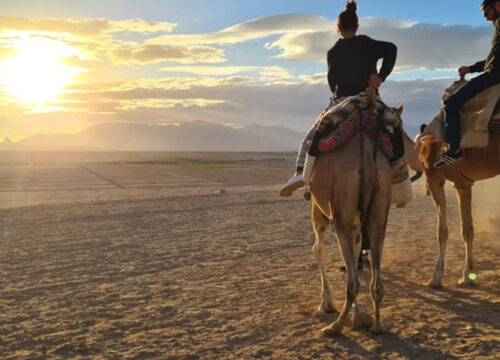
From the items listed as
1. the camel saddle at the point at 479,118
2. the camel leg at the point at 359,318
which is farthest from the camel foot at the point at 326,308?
the camel saddle at the point at 479,118

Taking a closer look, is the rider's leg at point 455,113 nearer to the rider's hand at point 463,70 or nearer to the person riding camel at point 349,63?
the rider's hand at point 463,70

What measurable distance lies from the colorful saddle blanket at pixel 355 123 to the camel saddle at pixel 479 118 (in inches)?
65.2

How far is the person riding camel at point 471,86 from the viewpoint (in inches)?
238

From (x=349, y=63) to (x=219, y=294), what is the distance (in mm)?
3490

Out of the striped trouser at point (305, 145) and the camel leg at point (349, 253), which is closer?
the camel leg at point (349, 253)

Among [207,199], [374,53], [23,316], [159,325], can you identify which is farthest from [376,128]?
[207,199]

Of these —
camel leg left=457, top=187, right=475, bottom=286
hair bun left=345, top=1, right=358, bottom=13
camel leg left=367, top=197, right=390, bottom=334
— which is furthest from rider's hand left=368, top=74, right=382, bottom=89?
camel leg left=457, top=187, right=475, bottom=286

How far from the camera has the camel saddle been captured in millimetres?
6047

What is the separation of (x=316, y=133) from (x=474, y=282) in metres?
3.65

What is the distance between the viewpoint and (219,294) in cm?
666

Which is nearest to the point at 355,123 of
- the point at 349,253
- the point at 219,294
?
the point at 349,253

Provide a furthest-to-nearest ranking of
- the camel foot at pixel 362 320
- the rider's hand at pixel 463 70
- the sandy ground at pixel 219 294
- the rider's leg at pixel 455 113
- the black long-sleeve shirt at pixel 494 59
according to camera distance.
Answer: the rider's hand at pixel 463 70, the rider's leg at pixel 455 113, the black long-sleeve shirt at pixel 494 59, the camel foot at pixel 362 320, the sandy ground at pixel 219 294

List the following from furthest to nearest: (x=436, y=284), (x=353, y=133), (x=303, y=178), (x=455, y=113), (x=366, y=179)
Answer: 1. (x=436, y=284)
2. (x=455, y=113)
3. (x=303, y=178)
4. (x=353, y=133)
5. (x=366, y=179)

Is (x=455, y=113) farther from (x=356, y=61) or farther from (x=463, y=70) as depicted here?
(x=356, y=61)
